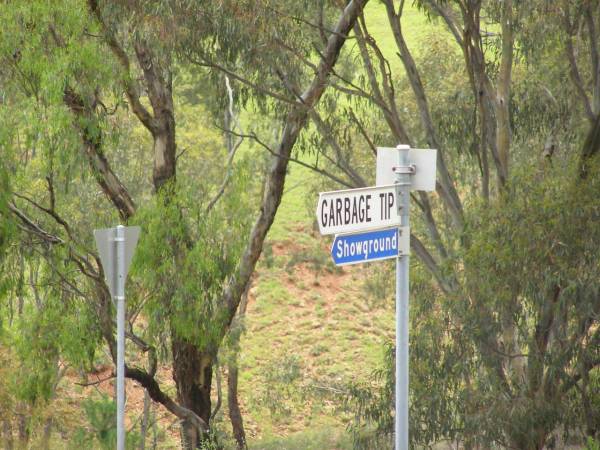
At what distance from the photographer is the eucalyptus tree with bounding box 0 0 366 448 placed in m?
10.9

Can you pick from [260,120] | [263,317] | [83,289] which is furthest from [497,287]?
[263,317]

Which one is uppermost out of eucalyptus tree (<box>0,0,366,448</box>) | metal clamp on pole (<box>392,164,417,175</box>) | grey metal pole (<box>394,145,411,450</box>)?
eucalyptus tree (<box>0,0,366,448</box>)

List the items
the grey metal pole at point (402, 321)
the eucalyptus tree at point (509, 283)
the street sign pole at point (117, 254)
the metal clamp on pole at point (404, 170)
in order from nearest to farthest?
the grey metal pole at point (402, 321) < the metal clamp on pole at point (404, 170) < the street sign pole at point (117, 254) < the eucalyptus tree at point (509, 283)

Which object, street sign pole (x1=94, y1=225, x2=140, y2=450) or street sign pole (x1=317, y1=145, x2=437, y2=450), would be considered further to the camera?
street sign pole (x1=94, y1=225, x2=140, y2=450)

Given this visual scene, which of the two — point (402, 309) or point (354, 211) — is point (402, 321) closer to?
point (402, 309)

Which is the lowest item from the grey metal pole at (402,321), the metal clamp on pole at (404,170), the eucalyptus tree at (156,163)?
the grey metal pole at (402,321)

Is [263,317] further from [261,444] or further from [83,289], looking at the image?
[83,289]

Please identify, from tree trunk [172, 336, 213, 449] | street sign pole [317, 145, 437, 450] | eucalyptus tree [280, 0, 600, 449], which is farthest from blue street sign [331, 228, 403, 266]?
tree trunk [172, 336, 213, 449]

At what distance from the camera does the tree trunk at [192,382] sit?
13.0 m

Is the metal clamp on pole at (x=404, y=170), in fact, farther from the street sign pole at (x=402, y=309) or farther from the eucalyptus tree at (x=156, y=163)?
the eucalyptus tree at (x=156, y=163)

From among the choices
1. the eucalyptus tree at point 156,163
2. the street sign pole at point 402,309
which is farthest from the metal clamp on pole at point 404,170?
the eucalyptus tree at point 156,163

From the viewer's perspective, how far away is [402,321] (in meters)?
4.84

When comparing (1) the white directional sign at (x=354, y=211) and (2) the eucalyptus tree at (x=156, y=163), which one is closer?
(1) the white directional sign at (x=354, y=211)

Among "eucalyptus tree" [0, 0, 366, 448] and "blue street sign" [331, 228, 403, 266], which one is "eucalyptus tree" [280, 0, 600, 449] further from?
"blue street sign" [331, 228, 403, 266]
